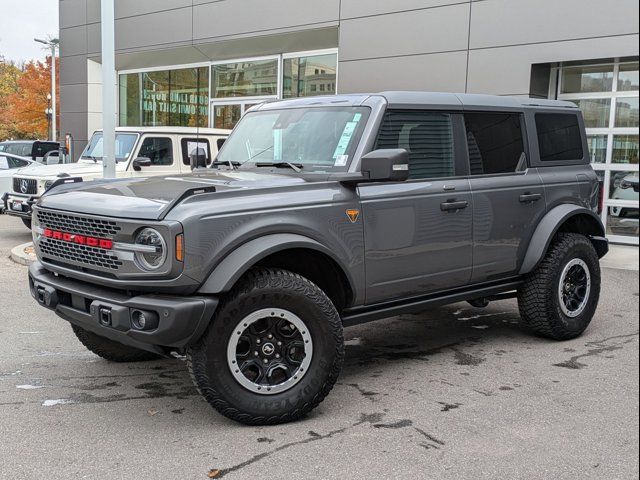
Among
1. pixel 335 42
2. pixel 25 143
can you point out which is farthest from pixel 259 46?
pixel 25 143

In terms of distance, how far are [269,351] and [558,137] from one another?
3.52m

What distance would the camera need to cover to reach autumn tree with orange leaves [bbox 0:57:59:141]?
40938 millimetres

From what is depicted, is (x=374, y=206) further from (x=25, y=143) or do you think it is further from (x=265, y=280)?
(x=25, y=143)

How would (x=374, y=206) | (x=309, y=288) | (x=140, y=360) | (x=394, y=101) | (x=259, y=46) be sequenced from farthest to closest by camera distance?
(x=259, y=46) → (x=140, y=360) → (x=394, y=101) → (x=374, y=206) → (x=309, y=288)

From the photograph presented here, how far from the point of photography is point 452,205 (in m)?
4.88

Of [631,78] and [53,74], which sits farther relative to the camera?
[53,74]

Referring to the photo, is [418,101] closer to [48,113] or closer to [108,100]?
[108,100]

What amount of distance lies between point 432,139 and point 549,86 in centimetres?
847

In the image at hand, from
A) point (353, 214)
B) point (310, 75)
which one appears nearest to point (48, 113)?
point (310, 75)

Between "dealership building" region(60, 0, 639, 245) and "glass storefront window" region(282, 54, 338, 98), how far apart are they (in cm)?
3

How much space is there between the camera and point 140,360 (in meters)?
5.20

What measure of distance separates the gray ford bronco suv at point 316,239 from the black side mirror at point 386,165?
0.01m

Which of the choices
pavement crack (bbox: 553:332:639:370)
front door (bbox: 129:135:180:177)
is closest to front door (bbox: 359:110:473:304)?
pavement crack (bbox: 553:332:639:370)

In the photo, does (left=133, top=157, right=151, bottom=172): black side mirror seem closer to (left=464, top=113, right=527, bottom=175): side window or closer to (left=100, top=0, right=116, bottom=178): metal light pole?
(left=100, top=0, right=116, bottom=178): metal light pole
